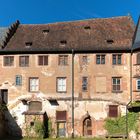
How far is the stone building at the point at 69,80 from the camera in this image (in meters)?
41.9

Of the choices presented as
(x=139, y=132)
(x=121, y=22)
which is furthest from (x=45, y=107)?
(x=121, y=22)

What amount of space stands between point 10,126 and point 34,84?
5561mm

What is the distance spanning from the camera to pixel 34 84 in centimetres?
4334

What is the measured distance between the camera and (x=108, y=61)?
4234 centimetres

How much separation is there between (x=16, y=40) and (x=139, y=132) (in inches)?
714

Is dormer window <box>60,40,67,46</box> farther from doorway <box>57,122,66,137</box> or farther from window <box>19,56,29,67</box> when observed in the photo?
doorway <box>57,122,66,137</box>

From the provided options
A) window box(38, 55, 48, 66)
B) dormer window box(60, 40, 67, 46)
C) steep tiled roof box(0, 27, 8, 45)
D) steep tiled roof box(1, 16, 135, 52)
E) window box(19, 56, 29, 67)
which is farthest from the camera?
steep tiled roof box(0, 27, 8, 45)

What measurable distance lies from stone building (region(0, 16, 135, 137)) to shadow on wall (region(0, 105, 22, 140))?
34 cm

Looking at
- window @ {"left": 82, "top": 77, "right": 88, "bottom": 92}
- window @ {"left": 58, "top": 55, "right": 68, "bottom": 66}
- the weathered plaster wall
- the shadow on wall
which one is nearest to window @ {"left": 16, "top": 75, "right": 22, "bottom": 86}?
the weathered plaster wall

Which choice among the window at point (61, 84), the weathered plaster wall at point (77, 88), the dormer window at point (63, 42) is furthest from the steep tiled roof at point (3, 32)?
the window at point (61, 84)

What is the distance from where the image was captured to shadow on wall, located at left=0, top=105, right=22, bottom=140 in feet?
141

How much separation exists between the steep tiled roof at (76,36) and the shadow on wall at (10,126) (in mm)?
7517

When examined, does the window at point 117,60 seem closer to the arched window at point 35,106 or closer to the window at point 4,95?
the arched window at point 35,106

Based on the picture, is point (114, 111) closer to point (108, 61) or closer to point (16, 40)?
point (108, 61)
